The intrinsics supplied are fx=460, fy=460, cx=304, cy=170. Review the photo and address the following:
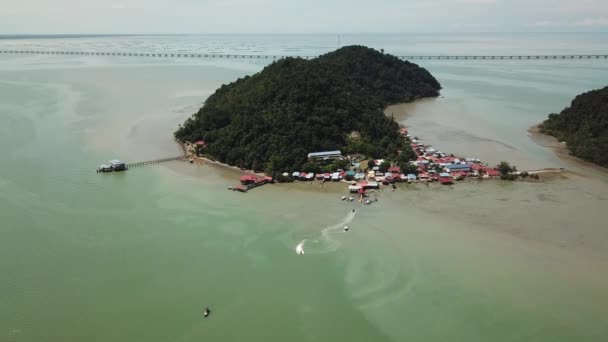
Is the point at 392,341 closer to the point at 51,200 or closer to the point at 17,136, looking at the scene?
the point at 51,200

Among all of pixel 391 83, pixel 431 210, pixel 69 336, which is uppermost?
pixel 391 83

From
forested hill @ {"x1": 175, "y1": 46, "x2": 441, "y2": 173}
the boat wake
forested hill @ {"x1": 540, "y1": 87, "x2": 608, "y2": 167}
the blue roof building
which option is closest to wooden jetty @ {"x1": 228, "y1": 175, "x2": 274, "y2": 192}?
forested hill @ {"x1": 175, "y1": 46, "x2": 441, "y2": 173}

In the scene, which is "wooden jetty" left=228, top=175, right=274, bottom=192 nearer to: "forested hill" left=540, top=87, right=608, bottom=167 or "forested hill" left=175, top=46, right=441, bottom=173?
"forested hill" left=175, top=46, right=441, bottom=173

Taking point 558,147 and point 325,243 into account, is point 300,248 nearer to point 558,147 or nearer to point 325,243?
point 325,243

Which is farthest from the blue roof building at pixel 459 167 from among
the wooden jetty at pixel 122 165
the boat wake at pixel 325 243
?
the wooden jetty at pixel 122 165

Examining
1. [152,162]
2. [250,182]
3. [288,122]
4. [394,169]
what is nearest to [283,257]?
[250,182]

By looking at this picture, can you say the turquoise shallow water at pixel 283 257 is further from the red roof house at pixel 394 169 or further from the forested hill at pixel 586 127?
the forested hill at pixel 586 127

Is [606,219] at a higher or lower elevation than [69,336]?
higher

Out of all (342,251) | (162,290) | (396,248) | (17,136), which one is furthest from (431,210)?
(17,136)
